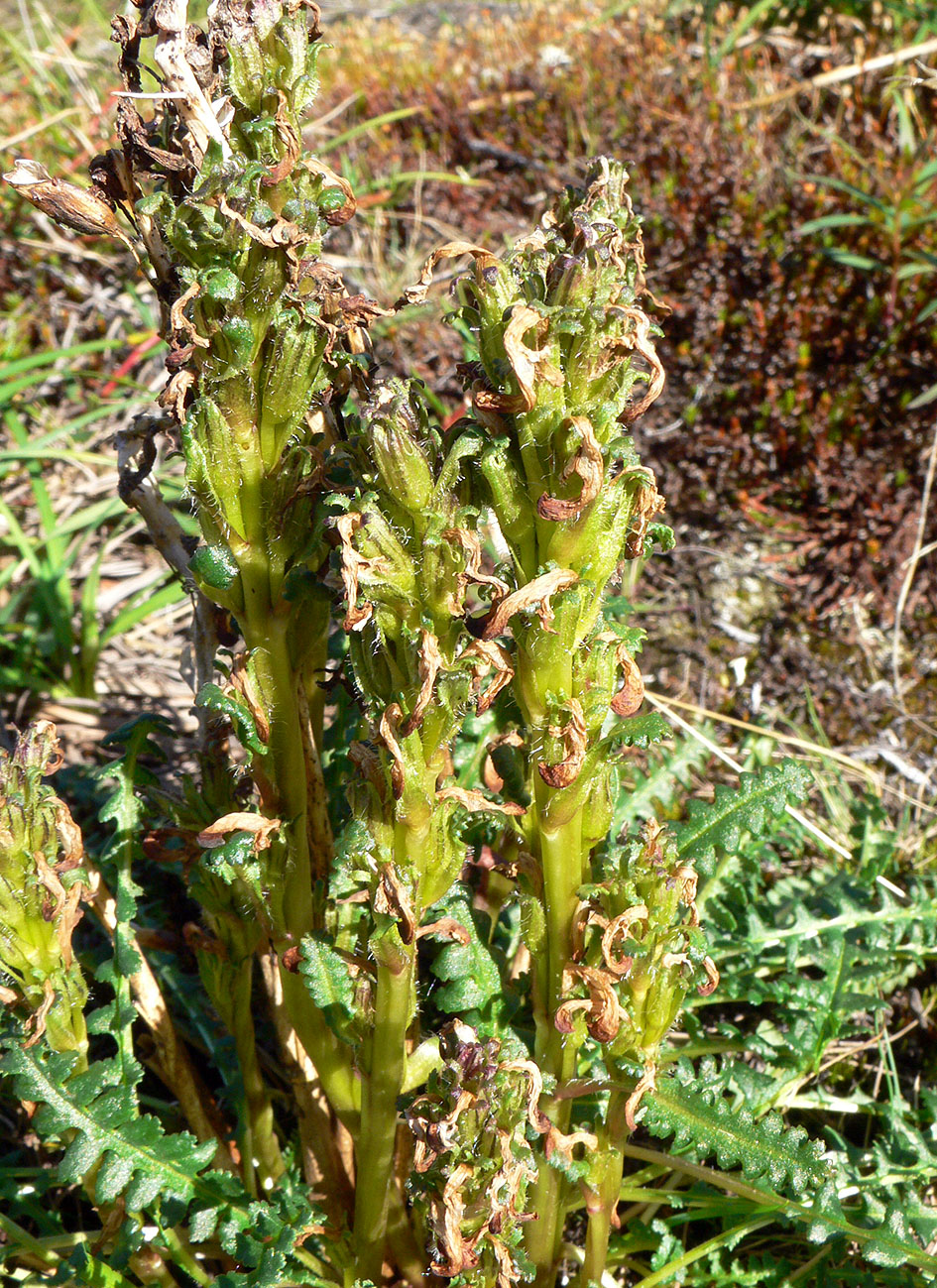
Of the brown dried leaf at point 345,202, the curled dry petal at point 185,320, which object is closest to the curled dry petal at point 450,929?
the curled dry petal at point 185,320

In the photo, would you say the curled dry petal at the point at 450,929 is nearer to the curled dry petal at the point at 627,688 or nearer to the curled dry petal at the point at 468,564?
the curled dry petal at the point at 627,688

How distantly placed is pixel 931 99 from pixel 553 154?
A: 161 cm

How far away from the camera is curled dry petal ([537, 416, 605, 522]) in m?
1.25

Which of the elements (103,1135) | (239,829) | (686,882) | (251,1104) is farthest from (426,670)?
(251,1104)

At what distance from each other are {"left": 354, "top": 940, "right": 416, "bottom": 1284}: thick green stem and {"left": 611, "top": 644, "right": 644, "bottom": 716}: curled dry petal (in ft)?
1.41

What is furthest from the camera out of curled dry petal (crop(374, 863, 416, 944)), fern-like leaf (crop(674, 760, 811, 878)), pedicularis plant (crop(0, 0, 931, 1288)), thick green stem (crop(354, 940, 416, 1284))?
fern-like leaf (crop(674, 760, 811, 878))

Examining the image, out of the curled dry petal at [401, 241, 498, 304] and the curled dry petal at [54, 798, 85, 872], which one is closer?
the curled dry petal at [401, 241, 498, 304]

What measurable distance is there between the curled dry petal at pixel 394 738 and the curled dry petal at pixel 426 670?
31 mm

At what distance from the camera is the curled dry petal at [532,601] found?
1.30m

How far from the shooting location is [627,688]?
152 centimetres

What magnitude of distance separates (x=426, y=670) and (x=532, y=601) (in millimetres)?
150

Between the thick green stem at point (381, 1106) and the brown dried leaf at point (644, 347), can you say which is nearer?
the brown dried leaf at point (644, 347)

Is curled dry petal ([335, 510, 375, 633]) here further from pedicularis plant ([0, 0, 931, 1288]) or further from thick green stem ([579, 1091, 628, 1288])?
thick green stem ([579, 1091, 628, 1288])

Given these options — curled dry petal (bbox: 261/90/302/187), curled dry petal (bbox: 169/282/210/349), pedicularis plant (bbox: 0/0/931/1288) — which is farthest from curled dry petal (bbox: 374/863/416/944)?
curled dry petal (bbox: 261/90/302/187)
